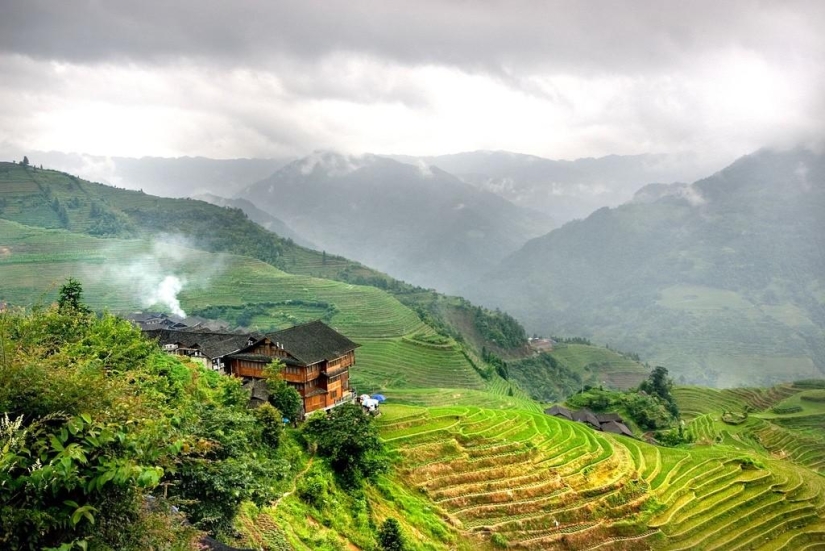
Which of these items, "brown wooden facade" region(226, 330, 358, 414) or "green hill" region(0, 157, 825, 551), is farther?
"brown wooden facade" region(226, 330, 358, 414)

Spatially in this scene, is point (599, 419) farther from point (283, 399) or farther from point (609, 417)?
point (283, 399)

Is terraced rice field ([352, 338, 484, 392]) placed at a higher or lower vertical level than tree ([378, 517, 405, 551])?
lower

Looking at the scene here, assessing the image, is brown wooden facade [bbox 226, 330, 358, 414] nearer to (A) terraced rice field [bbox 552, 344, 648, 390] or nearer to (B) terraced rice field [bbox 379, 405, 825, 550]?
(B) terraced rice field [bbox 379, 405, 825, 550]

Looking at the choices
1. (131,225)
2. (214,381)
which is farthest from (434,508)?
(131,225)

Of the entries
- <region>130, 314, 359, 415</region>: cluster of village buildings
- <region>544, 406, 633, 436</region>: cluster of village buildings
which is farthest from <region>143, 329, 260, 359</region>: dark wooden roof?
<region>544, 406, 633, 436</region>: cluster of village buildings

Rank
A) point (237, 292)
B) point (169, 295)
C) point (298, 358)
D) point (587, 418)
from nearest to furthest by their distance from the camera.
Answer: point (298, 358) → point (587, 418) → point (169, 295) → point (237, 292)

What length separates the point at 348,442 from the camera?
24.6m

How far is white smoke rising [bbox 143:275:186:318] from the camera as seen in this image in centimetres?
8987

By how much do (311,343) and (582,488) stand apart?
18.1 metres

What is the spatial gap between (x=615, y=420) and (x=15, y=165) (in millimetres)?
176856

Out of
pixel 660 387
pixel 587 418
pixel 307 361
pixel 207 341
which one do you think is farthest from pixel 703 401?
pixel 207 341

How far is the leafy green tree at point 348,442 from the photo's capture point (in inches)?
969

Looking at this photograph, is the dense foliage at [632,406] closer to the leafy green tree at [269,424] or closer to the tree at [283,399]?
the tree at [283,399]

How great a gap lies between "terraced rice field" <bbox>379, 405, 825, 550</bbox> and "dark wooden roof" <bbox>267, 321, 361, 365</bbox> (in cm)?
507
